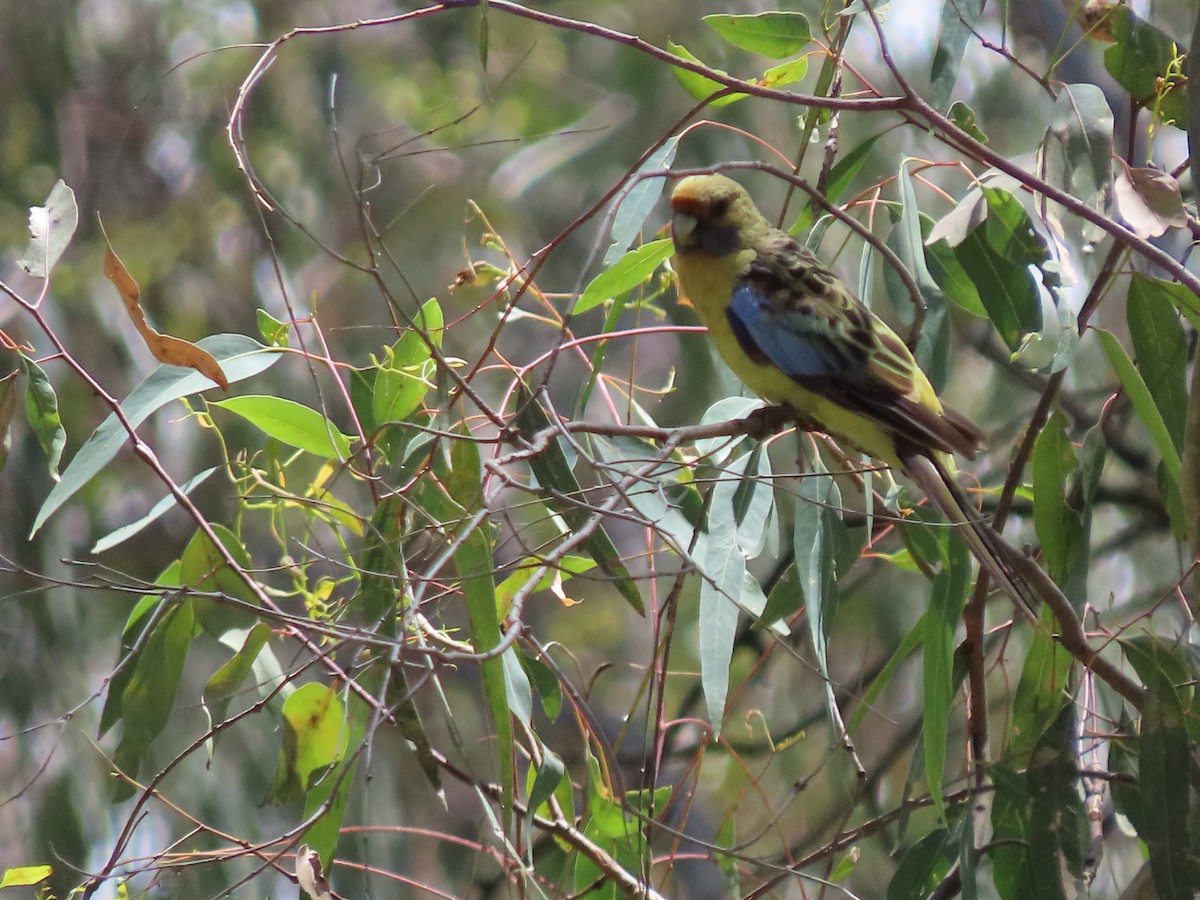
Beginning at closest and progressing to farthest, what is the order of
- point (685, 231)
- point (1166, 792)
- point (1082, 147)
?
point (1166, 792) → point (1082, 147) → point (685, 231)

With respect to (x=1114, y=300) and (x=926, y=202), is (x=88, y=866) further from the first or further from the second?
(x=1114, y=300)

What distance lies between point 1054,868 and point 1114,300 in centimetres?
294

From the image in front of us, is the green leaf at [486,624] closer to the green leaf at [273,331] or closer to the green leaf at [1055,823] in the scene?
the green leaf at [273,331]

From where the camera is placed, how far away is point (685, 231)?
7.45 feet

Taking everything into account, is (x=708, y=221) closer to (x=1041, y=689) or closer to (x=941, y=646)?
(x=941, y=646)

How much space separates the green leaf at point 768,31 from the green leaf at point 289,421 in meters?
0.91

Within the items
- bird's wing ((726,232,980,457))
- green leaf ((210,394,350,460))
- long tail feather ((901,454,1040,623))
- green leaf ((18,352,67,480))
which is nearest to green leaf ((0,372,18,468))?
green leaf ((18,352,67,480))

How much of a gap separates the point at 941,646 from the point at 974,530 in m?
0.18

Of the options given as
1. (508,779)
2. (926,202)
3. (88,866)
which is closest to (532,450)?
(508,779)

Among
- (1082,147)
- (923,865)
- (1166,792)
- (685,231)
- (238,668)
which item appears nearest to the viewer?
(1166,792)

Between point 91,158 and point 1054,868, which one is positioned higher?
point 1054,868

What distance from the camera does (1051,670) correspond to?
1959mm

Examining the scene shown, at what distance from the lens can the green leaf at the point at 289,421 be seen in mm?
2041

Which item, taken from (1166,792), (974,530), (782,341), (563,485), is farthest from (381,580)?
(1166,792)
